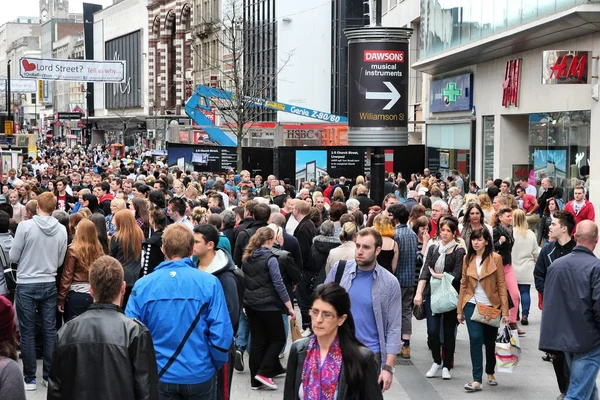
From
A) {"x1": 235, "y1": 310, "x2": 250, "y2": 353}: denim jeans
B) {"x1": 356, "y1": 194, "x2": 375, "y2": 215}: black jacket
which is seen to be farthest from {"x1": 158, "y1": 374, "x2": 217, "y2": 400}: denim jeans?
{"x1": 356, "y1": 194, "x2": 375, "y2": 215}: black jacket

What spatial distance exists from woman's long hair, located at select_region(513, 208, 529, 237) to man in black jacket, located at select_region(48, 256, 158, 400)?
7.63 m

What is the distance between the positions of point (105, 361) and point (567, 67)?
1814 centimetres

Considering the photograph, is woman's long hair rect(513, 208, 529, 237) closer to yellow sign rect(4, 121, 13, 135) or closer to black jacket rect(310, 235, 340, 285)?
black jacket rect(310, 235, 340, 285)

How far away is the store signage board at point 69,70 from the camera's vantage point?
36.1 metres

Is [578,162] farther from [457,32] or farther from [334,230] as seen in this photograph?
[334,230]

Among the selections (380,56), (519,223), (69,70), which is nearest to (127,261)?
(519,223)

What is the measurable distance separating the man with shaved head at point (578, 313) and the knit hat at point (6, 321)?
451cm

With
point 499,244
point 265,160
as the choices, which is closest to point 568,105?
point 265,160

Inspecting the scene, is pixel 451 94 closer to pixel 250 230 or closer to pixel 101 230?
pixel 250 230

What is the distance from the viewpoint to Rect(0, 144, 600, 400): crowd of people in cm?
515

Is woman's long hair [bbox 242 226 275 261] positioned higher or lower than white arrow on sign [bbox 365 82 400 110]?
lower

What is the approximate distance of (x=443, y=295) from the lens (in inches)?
Answer: 388

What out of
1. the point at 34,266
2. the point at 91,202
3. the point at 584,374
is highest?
the point at 91,202

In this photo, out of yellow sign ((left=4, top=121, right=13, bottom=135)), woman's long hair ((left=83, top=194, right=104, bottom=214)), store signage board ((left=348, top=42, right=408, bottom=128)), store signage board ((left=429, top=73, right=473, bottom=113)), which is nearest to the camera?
woman's long hair ((left=83, top=194, right=104, bottom=214))
